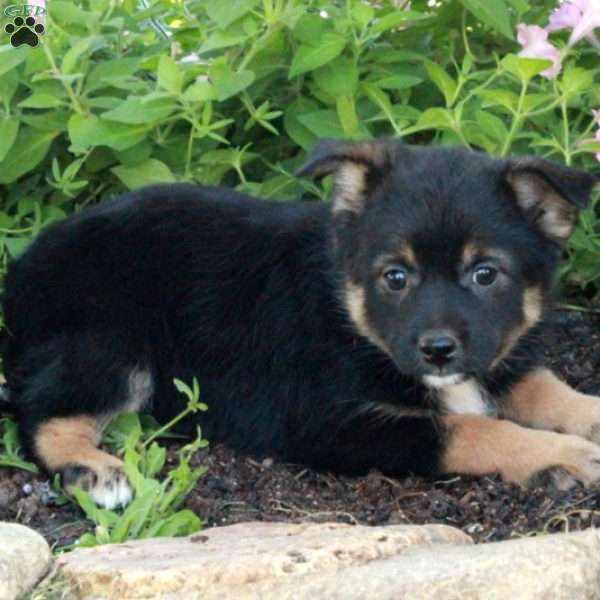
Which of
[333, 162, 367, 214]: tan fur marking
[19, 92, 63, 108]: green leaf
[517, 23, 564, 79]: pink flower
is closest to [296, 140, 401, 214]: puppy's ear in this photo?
[333, 162, 367, 214]: tan fur marking

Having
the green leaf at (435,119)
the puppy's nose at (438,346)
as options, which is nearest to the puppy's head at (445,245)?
the puppy's nose at (438,346)

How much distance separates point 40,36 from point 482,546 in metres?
3.39

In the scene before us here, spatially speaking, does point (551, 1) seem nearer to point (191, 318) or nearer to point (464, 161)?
point (464, 161)

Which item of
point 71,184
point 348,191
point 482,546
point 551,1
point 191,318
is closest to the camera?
point 482,546

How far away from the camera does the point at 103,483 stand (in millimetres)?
4957

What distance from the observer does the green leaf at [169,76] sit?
5742mm

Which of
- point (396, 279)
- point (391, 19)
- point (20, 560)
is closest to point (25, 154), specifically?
point (391, 19)

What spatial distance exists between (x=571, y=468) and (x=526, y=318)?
0.57 metres

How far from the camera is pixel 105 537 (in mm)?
4371

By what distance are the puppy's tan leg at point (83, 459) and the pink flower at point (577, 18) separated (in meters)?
2.42

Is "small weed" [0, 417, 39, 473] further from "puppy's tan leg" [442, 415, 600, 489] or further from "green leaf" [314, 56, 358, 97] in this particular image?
"green leaf" [314, 56, 358, 97]

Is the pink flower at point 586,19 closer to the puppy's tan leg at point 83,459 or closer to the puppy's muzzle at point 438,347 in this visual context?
the puppy's muzzle at point 438,347

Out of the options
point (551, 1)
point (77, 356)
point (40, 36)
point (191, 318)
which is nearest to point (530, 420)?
point (191, 318)

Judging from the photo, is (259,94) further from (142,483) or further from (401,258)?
(142,483)
